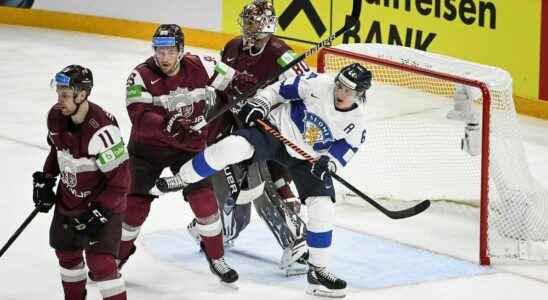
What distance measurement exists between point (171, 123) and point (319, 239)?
0.85 m

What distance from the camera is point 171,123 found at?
227 inches

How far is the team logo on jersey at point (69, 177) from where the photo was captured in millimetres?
5109

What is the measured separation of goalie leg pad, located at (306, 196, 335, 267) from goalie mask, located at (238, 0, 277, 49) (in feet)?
2.96

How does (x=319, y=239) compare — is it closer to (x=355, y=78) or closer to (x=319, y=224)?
(x=319, y=224)

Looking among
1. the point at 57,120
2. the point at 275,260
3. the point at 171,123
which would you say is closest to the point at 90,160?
the point at 57,120

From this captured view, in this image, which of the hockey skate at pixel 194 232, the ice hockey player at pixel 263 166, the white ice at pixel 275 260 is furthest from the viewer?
the hockey skate at pixel 194 232

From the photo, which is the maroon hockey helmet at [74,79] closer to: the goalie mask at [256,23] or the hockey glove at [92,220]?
the hockey glove at [92,220]

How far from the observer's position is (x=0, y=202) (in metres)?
7.40

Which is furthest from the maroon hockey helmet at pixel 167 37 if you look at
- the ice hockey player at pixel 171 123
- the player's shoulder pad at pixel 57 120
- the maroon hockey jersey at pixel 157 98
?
the player's shoulder pad at pixel 57 120

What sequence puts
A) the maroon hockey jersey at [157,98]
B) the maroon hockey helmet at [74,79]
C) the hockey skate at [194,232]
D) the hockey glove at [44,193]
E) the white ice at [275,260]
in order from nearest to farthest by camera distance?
1. the maroon hockey helmet at [74,79]
2. the hockey glove at [44,193]
3. the maroon hockey jersey at [157,98]
4. the white ice at [275,260]
5. the hockey skate at [194,232]

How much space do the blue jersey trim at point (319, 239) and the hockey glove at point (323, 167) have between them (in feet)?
0.86

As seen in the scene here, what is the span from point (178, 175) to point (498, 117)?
1.73 meters

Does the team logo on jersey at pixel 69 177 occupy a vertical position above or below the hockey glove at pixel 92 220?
above

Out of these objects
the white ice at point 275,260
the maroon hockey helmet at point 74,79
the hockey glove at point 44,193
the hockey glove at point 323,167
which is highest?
the maroon hockey helmet at point 74,79
